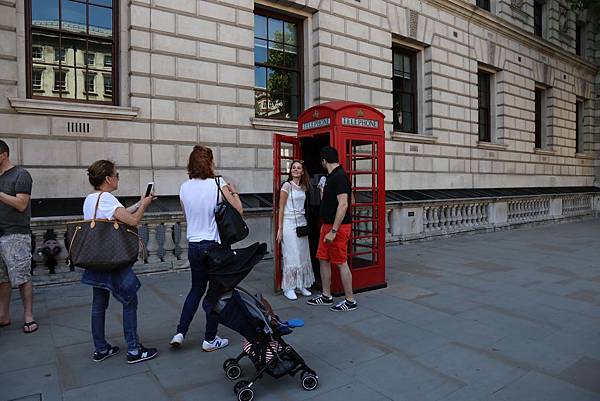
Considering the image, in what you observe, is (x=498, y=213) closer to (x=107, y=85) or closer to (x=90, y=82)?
(x=107, y=85)

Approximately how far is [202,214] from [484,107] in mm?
15840

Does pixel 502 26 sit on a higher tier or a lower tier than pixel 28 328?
higher

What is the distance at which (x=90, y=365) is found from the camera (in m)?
3.63

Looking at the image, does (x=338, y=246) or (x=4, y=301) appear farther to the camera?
(x=338, y=246)

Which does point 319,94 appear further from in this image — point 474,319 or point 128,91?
point 474,319

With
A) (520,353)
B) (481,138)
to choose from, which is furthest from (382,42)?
(520,353)

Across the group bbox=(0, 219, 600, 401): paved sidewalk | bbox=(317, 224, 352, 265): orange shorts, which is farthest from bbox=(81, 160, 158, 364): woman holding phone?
bbox=(317, 224, 352, 265): orange shorts

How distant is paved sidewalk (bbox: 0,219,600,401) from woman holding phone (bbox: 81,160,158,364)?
14 centimetres

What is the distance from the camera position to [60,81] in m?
7.89

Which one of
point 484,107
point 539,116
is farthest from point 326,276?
point 539,116

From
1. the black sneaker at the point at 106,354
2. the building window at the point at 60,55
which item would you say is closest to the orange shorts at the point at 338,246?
the black sneaker at the point at 106,354

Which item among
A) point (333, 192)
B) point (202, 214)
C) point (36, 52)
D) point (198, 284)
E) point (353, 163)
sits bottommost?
point (198, 284)

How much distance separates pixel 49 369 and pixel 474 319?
424 centimetres

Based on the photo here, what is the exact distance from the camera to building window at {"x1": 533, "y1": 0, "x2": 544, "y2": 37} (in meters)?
19.4
